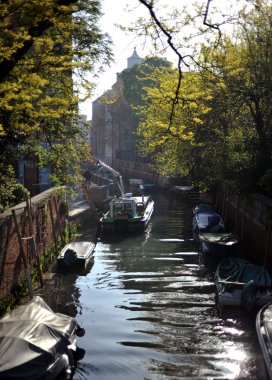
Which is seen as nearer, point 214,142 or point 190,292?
point 190,292

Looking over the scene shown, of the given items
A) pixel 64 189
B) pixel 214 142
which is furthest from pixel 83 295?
pixel 214 142

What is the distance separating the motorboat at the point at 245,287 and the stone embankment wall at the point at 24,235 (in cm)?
540

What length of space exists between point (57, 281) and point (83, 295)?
1.50 m

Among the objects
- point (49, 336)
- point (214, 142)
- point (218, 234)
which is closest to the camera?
point (49, 336)

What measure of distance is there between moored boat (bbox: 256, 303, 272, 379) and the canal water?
591 mm

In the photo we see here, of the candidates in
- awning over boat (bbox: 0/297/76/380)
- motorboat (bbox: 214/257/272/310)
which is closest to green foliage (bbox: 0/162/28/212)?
awning over boat (bbox: 0/297/76/380)

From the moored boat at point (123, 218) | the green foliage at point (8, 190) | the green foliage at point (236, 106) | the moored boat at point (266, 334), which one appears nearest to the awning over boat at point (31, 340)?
the moored boat at point (266, 334)

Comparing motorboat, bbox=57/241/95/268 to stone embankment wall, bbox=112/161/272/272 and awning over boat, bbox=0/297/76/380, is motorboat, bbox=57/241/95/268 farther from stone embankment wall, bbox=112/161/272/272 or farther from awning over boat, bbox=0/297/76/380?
awning over boat, bbox=0/297/76/380

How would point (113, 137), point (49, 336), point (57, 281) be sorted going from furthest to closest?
point (113, 137) < point (57, 281) < point (49, 336)

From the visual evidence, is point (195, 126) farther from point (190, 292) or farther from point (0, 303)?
point (0, 303)

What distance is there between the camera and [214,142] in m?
21.1

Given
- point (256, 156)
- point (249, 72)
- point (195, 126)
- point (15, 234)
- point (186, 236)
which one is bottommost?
point (186, 236)

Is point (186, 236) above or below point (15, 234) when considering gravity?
below

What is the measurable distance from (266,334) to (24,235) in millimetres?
8062
